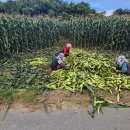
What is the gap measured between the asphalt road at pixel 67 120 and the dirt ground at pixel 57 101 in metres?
0.20

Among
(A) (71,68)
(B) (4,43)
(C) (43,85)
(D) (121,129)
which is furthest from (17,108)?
(B) (4,43)

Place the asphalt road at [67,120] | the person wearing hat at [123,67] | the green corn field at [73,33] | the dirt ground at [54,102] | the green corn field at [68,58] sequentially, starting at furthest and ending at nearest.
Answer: the green corn field at [73,33]
the person wearing hat at [123,67]
the green corn field at [68,58]
the dirt ground at [54,102]
the asphalt road at [67,120]

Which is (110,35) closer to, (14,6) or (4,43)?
(4,43)

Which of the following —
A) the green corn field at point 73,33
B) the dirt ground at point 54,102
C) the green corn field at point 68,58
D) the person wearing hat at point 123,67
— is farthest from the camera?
the green corn field at point 73,33

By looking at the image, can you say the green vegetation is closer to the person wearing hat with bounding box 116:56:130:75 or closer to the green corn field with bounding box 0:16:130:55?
the person wearing hat with bounding box 116:56:130:75

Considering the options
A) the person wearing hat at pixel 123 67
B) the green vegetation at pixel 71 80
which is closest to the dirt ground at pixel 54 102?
the green vegetation at pixel 71 80

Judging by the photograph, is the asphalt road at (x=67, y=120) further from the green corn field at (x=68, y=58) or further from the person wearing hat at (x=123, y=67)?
the person wearing hat at (x=123, y=67)

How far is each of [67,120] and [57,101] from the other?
0.84 meters

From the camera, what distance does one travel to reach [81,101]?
6.62 m

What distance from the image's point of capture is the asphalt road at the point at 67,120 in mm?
5551

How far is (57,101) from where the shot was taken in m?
6.58

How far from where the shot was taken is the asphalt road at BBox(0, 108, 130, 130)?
5551mm

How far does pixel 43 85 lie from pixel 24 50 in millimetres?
5843

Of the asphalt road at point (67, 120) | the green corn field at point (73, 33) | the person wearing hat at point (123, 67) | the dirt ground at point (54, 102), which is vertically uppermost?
the green corn field at point (73, 33)
